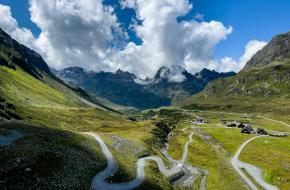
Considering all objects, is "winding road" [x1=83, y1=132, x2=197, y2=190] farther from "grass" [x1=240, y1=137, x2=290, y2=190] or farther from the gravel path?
"grass" [x1=240, y1=137, x2=290, y2=190]

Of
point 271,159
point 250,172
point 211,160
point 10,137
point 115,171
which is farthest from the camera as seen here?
point 211,160

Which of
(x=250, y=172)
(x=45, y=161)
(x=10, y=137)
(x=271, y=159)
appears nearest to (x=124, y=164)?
(x=45, y=161)

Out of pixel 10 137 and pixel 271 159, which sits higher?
pixel 271 159

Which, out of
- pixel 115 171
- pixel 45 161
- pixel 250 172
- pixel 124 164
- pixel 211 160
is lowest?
pixel 45 161

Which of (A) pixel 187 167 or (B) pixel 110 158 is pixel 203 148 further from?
(B) pixel 110 158

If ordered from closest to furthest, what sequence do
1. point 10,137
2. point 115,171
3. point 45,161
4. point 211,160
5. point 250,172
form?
point 45,161, point 10,137, point 115,171, point 250,172, point 211,160

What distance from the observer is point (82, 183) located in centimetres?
5812

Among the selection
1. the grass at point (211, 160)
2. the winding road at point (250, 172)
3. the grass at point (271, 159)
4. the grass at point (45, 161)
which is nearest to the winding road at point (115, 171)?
the grass at point (45, 161)

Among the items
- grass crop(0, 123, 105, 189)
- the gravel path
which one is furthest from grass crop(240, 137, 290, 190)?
the gravel path

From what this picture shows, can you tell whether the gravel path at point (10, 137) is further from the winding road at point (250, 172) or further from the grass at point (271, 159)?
the grass at point (271, 159)

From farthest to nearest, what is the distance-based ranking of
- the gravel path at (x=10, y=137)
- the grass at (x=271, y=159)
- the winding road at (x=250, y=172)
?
the grass at (x=271, y=159) → the winding road at (x=250, y=172) → the gravel path at (x=10, y=137)

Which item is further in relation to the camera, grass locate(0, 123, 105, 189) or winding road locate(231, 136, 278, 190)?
winding road locate(231, 136, 278, 190)

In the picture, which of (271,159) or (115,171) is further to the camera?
(271,159)

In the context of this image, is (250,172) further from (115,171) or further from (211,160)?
(115,171)
